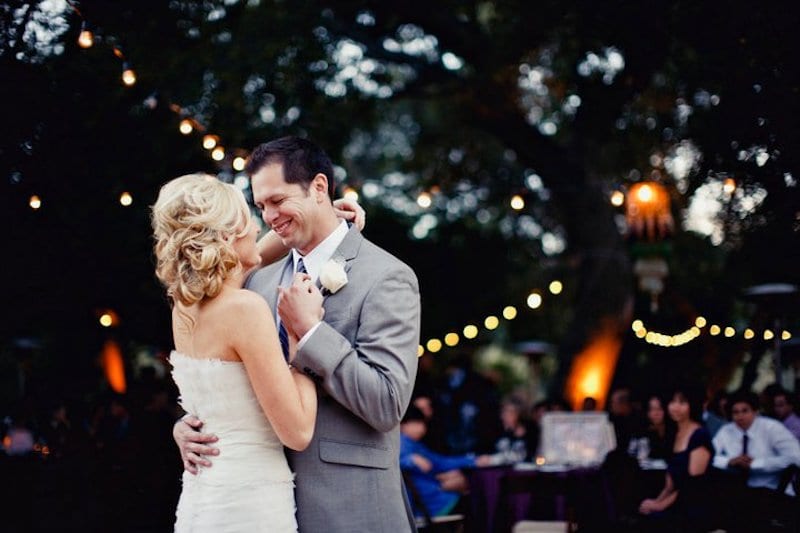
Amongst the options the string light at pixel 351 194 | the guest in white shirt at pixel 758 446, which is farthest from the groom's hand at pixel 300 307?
the guest in white shirt at pixel 758 446

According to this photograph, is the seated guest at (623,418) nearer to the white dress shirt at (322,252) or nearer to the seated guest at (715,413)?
the seated guest at (715,413)

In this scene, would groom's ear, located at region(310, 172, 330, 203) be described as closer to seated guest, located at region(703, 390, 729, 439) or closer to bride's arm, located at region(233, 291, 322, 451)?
bride's arm, located at region(233, 291, 322, 451)

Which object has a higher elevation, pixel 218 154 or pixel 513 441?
pixel 218 154

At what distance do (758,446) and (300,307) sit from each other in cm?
592

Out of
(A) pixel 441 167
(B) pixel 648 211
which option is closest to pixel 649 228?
(B) pixel 648 211

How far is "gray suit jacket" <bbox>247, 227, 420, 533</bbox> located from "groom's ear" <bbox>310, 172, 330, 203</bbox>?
25 centimetres

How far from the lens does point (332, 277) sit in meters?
2.59

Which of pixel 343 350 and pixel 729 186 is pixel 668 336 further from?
pixel 343 350

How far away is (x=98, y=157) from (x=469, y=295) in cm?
1077

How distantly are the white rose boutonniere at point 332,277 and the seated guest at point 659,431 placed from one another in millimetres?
6891

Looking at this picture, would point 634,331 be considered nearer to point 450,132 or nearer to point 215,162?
point 450,132

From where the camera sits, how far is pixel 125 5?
6.03m

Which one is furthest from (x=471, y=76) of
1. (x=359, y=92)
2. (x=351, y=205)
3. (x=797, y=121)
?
(x=351, y=205)

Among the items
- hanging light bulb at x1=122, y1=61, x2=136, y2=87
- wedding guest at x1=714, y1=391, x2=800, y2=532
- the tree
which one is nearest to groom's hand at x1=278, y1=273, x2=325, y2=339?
the tree
